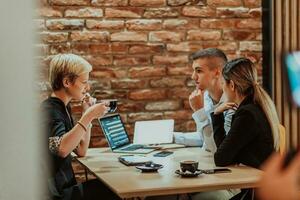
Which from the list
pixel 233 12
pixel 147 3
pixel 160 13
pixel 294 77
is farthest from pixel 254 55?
pixel 294 77

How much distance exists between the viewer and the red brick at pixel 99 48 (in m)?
3.51

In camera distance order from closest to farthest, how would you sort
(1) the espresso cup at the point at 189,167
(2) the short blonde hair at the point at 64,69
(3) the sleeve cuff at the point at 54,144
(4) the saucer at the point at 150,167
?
1. (1) the espresso cup at the point at 189,167
2. (4) the saucer at the point at 150,167
3. (3) the sleeve cuff at the point at 54,144
4. (2) the short blonde hair at the point at 64,69

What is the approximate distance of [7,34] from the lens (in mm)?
543

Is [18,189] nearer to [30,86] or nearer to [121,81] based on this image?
[30,86]

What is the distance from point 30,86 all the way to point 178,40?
3.11 m

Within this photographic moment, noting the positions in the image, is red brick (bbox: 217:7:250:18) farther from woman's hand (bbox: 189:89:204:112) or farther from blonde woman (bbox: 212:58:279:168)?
blonde woman (bbox: 212:58:279:168)

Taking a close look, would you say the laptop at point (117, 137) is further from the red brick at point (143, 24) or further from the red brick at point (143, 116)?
the red brick at point (143, 24)

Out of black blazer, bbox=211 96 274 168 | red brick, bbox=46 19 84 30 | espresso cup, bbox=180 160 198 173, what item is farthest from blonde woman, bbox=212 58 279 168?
red brick, bbox=46 19 84 30

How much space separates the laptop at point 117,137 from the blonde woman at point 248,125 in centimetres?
65

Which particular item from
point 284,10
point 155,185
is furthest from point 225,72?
point 284,10

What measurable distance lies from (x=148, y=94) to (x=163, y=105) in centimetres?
13

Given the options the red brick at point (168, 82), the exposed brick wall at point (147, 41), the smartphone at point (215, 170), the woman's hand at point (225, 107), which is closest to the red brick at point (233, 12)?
the exposed brick wall at point (147, 41)

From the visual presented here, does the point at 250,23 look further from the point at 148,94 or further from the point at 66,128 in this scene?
the point at 66,128

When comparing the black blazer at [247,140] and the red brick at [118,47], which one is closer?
the black blazer at [247,140]
